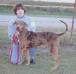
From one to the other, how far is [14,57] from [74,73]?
4.42ft

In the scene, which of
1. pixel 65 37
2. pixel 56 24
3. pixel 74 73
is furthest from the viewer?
pixel 56 24

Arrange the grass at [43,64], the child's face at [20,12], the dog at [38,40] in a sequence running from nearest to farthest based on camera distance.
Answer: the grass at [43,64]
the child's face at [20,12]
the dog at [38,40]

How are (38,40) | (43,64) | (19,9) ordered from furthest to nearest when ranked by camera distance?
1. (43,64)
2. (38,40)
3. (19,9)

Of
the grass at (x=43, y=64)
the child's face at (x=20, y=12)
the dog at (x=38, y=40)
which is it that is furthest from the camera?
the dog at (x=38, y=40)

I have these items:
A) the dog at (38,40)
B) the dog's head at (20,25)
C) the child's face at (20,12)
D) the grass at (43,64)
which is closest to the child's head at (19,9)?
the child's face at (20,12)

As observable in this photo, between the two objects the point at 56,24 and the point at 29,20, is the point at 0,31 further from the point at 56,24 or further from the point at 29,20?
the point at 29,20

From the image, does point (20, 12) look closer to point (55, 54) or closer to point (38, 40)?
point (38, 40)

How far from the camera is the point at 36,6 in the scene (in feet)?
57.6

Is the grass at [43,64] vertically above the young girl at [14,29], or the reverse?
the young girl at [14,29]

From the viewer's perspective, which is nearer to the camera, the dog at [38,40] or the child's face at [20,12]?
the child's face at [20,12]

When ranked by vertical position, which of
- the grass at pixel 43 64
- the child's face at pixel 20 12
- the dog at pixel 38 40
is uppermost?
the child's face at pixel 20 12

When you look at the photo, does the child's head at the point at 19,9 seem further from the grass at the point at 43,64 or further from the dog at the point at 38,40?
the grass at the point at 43,64

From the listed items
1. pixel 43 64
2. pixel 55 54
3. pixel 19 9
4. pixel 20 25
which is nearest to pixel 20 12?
pixel 19 9

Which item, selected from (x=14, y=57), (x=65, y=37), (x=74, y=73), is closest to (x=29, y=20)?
(x=14, y=57)
